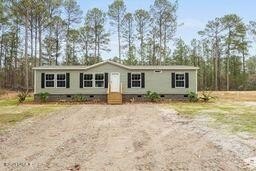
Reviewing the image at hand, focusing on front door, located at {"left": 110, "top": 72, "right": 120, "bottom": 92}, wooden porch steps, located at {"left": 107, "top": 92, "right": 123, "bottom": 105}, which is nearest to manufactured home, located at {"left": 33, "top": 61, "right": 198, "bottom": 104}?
front door, located at {"left": 110, "top": 72, "right": 120, "bottom": 92}

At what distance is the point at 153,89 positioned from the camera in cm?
2908

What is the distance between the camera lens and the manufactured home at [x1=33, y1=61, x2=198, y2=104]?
2898cm

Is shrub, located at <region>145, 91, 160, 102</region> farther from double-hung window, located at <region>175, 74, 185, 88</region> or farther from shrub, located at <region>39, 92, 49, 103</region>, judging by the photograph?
shrub, located at <region>39, 92, 49, 103</region>

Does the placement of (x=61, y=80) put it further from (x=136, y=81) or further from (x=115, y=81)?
(x=136, y=81)

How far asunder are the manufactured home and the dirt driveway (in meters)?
13.9

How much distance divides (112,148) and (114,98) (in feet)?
58.5

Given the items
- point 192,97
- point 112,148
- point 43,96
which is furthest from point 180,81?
point 112,148

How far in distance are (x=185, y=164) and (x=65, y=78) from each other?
22.1m

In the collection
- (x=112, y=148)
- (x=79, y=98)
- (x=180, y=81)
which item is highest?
(x=180, y=81)

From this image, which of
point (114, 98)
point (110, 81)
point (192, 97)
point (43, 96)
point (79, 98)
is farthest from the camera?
point (110, 81)

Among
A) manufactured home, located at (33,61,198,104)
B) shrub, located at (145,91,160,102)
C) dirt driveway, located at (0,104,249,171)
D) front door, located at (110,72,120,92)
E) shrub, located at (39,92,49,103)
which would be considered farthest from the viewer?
manufactured home, located at (33,61,198,104)

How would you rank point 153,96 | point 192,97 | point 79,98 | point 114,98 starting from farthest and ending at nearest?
point 79,98
point 153,96
point 192,97
point 114,98

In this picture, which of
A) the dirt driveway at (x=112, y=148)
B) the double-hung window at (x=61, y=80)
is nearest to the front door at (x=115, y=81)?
the double-hung window at (x=61, y=80)

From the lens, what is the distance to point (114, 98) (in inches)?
1085
